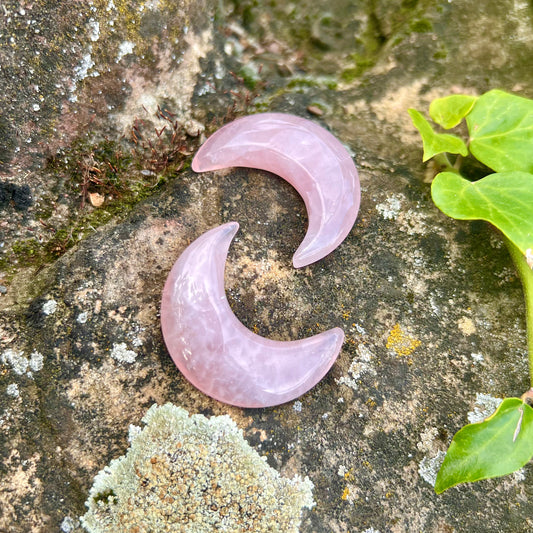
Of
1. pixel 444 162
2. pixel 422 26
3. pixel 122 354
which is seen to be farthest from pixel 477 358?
pixel 422 26

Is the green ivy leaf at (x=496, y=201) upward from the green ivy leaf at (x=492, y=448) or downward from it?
upward

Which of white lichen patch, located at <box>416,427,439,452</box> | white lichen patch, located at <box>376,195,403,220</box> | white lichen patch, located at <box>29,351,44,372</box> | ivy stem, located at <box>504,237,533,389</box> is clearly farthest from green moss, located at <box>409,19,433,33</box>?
white lichen patch, located at <box>29,351,44,372</box>

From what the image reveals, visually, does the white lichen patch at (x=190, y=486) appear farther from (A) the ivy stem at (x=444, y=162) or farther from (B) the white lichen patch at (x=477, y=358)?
(A) the ivy stem at (x=444, y=162)

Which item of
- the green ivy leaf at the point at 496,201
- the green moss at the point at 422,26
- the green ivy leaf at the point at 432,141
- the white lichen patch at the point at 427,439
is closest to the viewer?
the green ivy leaf at the point at 496,201

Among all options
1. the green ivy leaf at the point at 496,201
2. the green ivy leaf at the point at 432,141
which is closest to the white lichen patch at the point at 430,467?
the green ivy leaf at the point at 496,201

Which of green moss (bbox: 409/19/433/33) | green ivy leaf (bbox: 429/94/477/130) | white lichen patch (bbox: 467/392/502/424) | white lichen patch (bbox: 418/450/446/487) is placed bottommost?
white lichen patch (bbox: 418/450/446/487)

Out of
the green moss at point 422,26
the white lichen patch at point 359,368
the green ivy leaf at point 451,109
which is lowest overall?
the white lichen patch at point 359,368

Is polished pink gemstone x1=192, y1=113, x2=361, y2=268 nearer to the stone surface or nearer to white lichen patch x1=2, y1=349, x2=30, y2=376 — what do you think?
the stone surface

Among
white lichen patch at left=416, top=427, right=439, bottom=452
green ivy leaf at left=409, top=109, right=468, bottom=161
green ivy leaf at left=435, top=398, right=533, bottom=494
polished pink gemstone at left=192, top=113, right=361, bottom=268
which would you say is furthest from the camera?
polished pink gemstone at left=192, top=113, right=361, bottom=268
